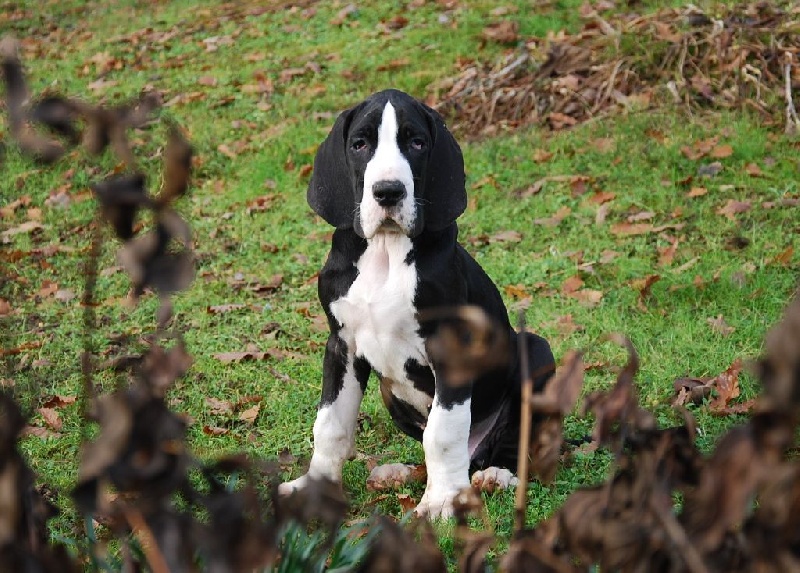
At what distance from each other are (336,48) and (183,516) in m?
10.2

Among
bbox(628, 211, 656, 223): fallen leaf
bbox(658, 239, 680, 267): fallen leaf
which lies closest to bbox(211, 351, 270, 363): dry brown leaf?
bbox(658, 239, 680, 267): fallen leaf

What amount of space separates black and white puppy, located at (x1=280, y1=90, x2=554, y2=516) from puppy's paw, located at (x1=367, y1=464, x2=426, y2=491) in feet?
0.56

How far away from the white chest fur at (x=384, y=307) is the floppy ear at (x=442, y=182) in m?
0.15

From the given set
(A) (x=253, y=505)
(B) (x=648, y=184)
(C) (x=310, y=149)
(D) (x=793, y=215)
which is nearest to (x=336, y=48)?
(C) (x=310, y=149)

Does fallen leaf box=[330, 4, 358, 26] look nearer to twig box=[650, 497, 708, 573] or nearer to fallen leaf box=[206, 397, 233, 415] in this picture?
fallen leaf box=[206, 397, 233, 415]

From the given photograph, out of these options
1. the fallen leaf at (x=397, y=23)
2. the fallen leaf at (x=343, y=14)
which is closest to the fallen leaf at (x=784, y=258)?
the fallen leaf at (x=397, y=23)

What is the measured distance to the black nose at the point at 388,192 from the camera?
12.6 feet

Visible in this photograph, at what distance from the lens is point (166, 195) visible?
1.54 m

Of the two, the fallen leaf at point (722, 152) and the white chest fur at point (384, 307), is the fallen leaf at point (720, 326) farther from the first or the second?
the fallen leaf at point (722, 152)

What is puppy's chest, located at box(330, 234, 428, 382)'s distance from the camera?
3984mm

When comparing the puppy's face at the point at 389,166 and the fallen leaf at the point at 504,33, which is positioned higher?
the puppy's face at the point at 389,166

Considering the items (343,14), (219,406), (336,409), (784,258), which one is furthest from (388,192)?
(343,14)

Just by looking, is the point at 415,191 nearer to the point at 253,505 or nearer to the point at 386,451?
the point at 386,451

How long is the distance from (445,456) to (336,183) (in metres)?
1.14
